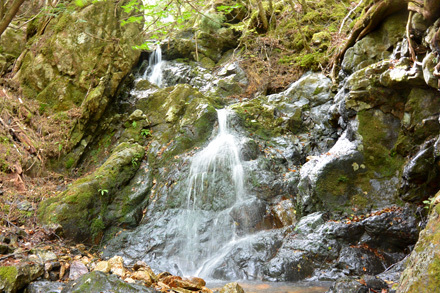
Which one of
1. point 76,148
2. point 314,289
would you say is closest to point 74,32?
point 76,148

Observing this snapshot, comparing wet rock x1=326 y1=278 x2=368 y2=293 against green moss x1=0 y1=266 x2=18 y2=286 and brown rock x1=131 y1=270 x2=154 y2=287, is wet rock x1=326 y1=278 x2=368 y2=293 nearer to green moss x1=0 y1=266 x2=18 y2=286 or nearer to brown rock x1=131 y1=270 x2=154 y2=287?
brown rock x1=131 y1=270 x2=154 y2=287

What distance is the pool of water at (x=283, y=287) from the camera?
473 cm

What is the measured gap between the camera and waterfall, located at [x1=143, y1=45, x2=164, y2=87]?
45.6ft

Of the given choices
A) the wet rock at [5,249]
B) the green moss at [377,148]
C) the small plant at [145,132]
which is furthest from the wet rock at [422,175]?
the small plant at [145,132]

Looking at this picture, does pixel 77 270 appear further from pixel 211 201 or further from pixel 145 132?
pixel 145 132

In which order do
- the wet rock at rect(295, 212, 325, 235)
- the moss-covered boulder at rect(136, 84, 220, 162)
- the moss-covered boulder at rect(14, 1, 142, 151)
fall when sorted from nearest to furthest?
the wet rock at rect(295, 212, 325, 235) → the moss-covered boulder at rect(136, 84, 220, 162) → the moss-covered boulder at rect(14, 1, 142, 151)

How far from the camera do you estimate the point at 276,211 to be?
715cm

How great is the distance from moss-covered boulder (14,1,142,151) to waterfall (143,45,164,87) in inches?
95.0

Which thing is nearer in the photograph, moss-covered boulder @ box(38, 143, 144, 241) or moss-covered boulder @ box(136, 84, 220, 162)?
moss-covered boulder @ box(38, 143, 144, 241)

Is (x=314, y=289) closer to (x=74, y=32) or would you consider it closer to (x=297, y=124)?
(x=297, y=124)

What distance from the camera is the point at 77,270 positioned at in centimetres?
471

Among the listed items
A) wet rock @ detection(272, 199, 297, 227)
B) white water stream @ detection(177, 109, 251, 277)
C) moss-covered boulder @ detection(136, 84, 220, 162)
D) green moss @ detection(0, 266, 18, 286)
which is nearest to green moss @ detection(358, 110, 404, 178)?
wet rock @ detection(272, 199, 297, 227)

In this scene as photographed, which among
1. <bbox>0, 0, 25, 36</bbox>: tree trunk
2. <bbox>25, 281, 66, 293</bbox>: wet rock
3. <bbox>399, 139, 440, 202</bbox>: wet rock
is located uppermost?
<bbox>0, 0, 25, 36</bbox>: tree trunk

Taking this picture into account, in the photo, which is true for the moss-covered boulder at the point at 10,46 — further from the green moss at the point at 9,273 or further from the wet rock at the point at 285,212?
the wet rock at the point at 285,212
